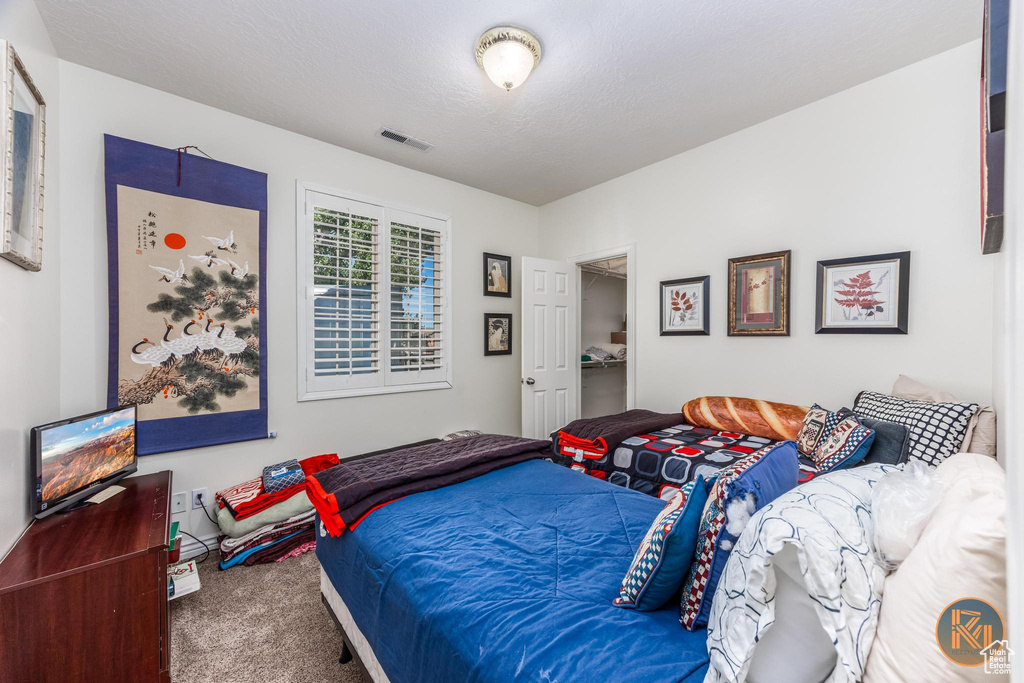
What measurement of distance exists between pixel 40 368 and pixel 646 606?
271 centimetres

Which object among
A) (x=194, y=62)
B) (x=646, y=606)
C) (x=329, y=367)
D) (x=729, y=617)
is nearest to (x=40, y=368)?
(x=329, y=367)

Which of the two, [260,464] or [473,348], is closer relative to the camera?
[260,464]

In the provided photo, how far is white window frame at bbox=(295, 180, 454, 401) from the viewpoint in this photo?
9.84 ft

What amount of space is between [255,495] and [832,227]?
4.00 metres

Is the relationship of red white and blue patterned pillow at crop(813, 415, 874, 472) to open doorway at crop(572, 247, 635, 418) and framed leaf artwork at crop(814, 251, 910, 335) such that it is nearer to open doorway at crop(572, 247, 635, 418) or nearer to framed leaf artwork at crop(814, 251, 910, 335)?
framed leaf artwork at crop(814, 251, 910, 335)

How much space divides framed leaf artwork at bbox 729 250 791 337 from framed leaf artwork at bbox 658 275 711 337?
0.20m

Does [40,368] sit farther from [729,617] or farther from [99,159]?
[729,617]

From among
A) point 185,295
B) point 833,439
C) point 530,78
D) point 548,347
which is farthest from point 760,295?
point 185,295

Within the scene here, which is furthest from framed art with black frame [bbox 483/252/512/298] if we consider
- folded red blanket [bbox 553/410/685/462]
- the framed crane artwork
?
the framed crane artwork

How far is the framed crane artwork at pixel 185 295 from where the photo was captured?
2.33m

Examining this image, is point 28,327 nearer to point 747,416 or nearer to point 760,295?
point 747,416

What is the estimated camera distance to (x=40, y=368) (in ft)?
6.17

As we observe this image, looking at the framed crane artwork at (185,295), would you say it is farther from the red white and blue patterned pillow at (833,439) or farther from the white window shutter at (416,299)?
the red white and blue patterned pillow at (833,439)

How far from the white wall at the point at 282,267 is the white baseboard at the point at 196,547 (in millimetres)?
77
